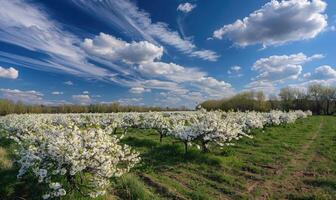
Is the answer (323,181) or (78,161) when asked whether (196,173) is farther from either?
(78,161)

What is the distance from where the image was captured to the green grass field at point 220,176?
1035 centimetres

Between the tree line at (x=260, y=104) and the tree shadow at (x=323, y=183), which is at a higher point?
the tree line at (x=260, y=104)

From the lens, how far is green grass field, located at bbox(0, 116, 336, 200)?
10.4 m

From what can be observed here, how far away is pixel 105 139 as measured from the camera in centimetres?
957

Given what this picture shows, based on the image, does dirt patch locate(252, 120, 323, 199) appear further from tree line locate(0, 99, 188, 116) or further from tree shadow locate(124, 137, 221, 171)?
tree line locate(0, 99, 188, 116)

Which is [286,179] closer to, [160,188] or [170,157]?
[160,188]

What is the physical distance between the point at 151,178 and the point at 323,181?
6736mm

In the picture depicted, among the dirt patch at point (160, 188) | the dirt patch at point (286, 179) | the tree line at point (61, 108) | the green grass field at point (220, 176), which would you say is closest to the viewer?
the dirt patch at point (160, 188)

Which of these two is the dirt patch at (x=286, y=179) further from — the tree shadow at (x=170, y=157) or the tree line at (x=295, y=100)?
the tree line at (x=295, y=100)

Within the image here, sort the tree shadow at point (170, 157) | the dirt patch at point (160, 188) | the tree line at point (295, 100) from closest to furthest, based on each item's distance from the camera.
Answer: the dirt patch at point (160, 188)
the tree shadow at point (170, 157)
the tree line at point (295, 100)

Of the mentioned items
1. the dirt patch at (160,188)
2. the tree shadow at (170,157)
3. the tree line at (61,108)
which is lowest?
the dirt patch at (160,188)

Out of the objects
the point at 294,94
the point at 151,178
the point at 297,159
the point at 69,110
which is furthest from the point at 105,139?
the point at 294,94

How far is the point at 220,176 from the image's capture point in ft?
40.2

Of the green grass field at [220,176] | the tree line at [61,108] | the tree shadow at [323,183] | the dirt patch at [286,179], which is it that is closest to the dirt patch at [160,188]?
the green grass field at [220,176]
